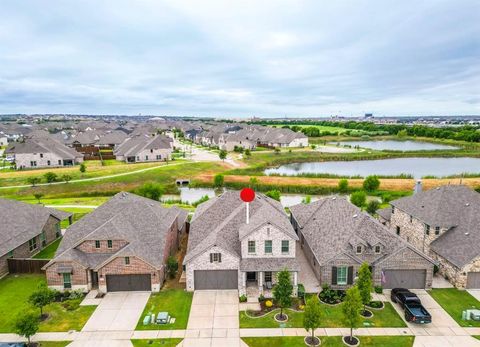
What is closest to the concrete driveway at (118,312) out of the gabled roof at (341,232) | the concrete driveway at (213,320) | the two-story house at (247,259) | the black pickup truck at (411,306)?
the concrete driveway at (213,320)

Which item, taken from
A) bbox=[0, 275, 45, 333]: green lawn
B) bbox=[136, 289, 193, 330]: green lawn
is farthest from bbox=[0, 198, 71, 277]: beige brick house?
bbox=[136, 289, 193, 330]: green lawn

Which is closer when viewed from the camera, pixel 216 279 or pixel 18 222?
pixel 216 279

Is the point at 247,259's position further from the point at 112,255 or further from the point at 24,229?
the point at 24,229

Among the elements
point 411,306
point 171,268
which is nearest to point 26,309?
point 171,268

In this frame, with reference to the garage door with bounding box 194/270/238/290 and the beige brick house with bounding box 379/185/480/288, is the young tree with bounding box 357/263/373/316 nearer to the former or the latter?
the beige brick house with bounding box 379/185/480/288

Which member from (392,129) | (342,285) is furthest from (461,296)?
(392,129)

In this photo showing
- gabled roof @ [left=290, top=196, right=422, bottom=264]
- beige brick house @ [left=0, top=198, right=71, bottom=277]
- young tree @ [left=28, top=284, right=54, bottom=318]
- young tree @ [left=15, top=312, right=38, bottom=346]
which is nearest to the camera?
young tree @ [left=15, top=312, right=38, bottom=346]

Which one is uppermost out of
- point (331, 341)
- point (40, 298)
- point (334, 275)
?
point (40, 298)
